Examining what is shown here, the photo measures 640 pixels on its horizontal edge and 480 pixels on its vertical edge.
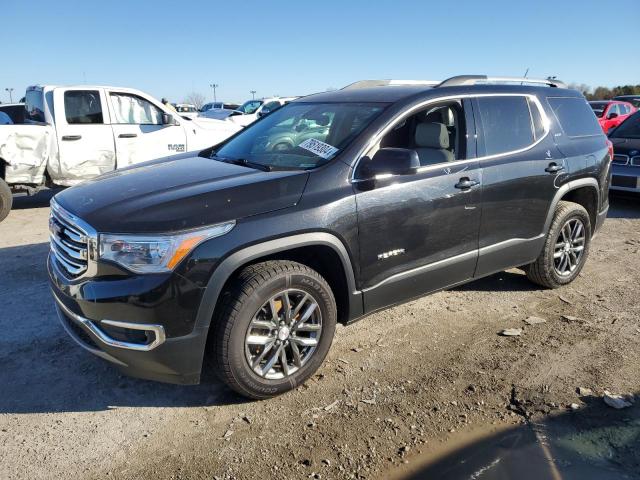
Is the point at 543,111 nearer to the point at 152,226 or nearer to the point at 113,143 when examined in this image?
the point at 152,226

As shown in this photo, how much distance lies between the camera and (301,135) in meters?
3.87

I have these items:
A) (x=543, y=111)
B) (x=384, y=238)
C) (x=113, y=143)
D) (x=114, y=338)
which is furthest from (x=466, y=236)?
(x=113, y=143)

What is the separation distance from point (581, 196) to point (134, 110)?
6959 mm

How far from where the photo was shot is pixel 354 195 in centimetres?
319

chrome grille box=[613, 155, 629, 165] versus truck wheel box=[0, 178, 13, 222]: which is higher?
chrome grille box=[613, 155, 629, 165]

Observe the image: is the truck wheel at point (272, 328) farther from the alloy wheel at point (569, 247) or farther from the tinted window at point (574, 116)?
the tinted window at point (574, 116)

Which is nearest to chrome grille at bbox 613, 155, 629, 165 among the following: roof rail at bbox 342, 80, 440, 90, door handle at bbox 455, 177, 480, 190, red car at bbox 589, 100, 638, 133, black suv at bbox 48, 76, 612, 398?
black suv at bbox 48, 76, 612, 398

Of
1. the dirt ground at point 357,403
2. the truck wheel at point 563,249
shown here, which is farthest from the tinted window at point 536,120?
the dirt ground at point 357,403

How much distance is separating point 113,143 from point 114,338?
20.5ft

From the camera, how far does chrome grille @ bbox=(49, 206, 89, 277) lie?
282 centimetres

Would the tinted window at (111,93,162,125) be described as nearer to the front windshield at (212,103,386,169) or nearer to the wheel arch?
the front windshield at (212,103,386,169)

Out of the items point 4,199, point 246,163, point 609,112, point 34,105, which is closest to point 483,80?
point 246,163

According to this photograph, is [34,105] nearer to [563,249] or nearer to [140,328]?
[140,328]

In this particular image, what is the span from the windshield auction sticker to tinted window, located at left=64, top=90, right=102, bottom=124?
5.85m
